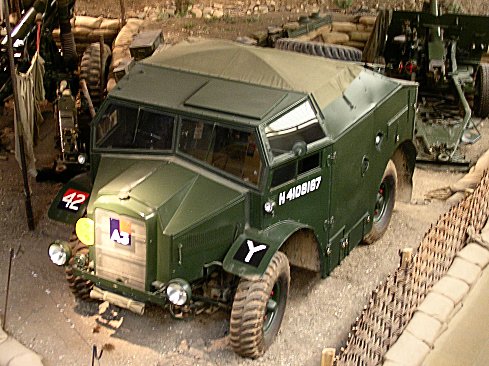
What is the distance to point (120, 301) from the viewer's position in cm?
582

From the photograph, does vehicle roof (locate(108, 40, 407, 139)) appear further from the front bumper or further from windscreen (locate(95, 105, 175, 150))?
the front bumper

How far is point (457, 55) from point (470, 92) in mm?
519

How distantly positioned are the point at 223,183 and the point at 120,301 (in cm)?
112

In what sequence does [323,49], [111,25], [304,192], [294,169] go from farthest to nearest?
[111,25], [323,49], [304,192], [294,169]

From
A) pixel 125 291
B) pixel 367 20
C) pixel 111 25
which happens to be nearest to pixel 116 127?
pixel 125 291

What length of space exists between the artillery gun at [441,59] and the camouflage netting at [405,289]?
2.89 m

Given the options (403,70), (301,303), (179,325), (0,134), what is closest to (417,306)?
(301,303)

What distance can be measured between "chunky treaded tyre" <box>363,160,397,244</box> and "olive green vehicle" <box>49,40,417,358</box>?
0.60m

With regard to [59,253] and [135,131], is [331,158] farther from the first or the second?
[59,253]

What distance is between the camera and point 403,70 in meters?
10.2

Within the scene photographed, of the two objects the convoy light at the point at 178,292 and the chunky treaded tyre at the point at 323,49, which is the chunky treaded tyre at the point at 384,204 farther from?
the convoy light at the point at 178,292

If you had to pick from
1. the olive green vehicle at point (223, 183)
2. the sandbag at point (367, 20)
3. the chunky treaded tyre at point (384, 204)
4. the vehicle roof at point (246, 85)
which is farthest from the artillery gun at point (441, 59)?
the olive green vehicle at point (223, 183)

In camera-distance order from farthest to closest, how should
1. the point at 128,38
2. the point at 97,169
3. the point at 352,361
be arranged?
1. the point at 128,38
2. the point at 97,169
3. the point at 352,361

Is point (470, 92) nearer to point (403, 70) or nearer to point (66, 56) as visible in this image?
point (403, 70)
